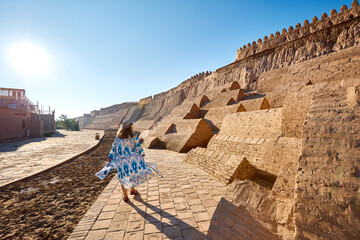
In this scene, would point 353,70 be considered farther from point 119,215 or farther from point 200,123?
point 119,215

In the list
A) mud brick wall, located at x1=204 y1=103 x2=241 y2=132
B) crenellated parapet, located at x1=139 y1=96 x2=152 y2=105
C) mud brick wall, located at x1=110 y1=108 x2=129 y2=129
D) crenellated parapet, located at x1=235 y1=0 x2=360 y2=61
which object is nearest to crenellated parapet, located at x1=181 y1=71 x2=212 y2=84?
crenellated parapet, located at x1=235 y1=0 x2=360 y2=61

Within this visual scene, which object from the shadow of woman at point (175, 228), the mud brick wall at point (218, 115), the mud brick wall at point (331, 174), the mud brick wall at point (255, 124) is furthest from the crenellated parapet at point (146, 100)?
the mud brick wall at point (331, 174)

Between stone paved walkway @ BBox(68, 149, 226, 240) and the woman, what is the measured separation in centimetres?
42

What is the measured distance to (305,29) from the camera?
18188mm

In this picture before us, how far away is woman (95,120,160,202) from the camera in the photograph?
3012 mm

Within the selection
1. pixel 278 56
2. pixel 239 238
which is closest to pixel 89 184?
pixel 239 238

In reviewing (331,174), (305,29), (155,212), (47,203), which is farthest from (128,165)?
(305,29)

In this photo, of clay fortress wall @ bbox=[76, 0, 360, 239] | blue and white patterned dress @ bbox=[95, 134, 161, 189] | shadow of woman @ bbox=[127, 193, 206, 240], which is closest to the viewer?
clay fortress wall @ bbox=[76, 0, 360, 239]

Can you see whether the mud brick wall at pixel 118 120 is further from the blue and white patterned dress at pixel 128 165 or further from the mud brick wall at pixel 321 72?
the blue and white patterned dress at pixel 128 165

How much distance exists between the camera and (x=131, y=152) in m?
3.10

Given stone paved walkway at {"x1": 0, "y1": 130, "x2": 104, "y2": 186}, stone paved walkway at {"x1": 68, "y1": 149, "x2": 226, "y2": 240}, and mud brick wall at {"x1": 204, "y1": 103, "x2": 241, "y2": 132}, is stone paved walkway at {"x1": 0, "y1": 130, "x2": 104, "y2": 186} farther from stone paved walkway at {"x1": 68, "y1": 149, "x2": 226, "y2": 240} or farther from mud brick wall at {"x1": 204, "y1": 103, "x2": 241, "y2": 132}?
mud brick wall at {"x1": 204, "y1": 103, "x2": 241, "y2": 132}

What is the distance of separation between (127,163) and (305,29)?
81.1 ft

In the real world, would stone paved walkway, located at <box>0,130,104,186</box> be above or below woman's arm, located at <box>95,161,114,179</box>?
below

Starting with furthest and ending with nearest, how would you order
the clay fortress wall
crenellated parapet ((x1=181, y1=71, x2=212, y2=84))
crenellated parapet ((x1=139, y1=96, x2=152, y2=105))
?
1. crenellated parapet ((x1=139, y1=96, x2=152, y2=105))
2. crenellated parapet ((x1=181, y1=71, x2=212, y2=84))
3. the clay fortress wall
